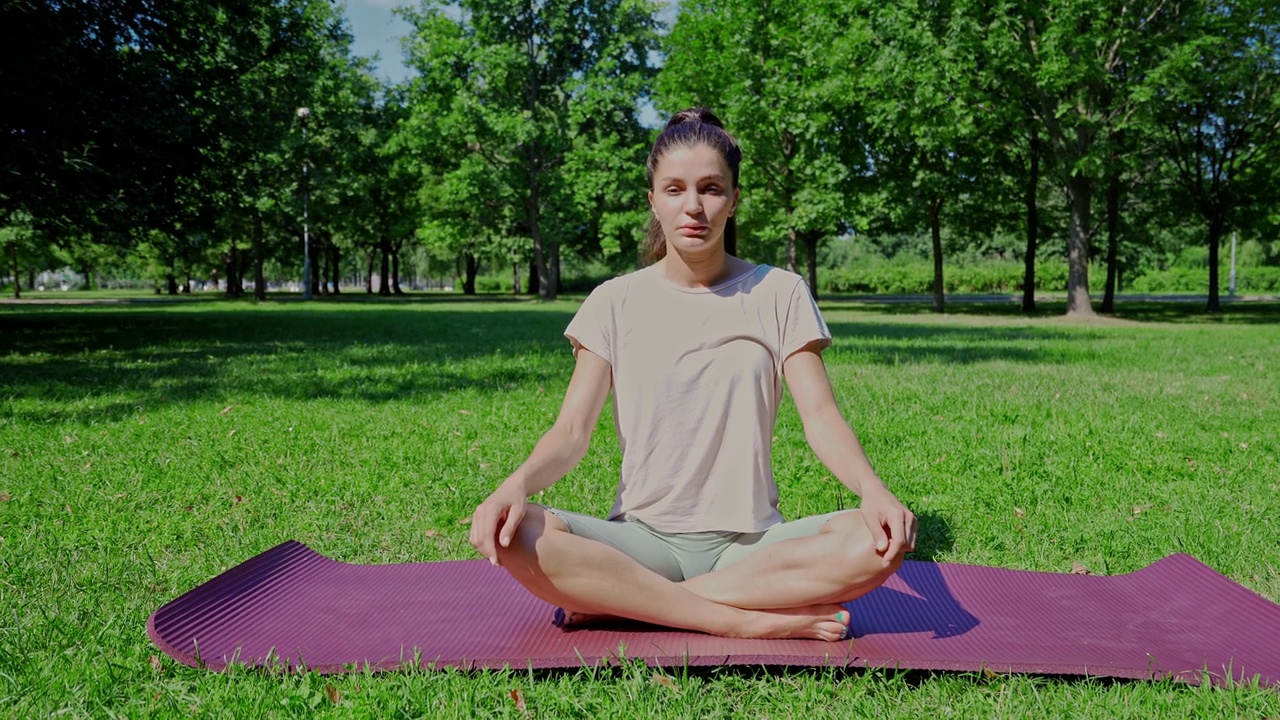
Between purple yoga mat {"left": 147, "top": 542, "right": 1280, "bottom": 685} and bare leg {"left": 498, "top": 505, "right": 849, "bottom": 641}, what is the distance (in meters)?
0.06

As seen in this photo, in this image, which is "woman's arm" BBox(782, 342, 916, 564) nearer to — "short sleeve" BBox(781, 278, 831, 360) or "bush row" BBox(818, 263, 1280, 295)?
"short sleeve" BBox(781, 278, 831, 360)

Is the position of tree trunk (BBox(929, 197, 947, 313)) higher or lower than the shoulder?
higher

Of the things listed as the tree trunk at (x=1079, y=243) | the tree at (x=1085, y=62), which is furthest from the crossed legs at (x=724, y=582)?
the tree trunk at (x=1079, y=243)

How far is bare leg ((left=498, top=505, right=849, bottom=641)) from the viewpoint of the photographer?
2.60 metres

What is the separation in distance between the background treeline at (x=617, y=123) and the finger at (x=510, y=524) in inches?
505

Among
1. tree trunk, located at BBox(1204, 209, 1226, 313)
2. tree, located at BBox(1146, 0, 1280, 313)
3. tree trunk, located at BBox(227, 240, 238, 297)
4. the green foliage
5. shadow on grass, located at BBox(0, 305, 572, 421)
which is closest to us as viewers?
shadow on grass, located at BBox(0, 305, 572, 421)

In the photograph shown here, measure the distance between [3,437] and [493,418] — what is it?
3447mm

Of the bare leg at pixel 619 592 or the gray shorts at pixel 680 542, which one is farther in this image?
the gray shorts at pixel 680 542

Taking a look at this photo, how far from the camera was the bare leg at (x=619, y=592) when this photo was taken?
2.60 meters

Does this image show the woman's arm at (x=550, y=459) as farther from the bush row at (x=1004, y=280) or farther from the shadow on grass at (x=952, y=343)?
the bush row at (x=1004, y=280)

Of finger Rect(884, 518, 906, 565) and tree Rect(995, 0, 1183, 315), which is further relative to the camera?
tree Rect(995, 0, 1183, 315)

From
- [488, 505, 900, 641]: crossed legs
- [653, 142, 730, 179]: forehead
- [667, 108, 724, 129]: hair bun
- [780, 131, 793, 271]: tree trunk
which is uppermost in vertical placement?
[780, 131, 793, 271]: tree trunk

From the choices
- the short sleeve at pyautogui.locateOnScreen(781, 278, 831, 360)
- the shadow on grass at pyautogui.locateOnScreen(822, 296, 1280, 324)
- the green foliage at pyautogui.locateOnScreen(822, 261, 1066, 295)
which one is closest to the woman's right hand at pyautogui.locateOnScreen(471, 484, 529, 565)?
the short sleeve at pyautogui.locateOnScreen(781, 278, 831, 360)

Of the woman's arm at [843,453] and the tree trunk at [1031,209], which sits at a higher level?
the tree trunk at [1031,209]
